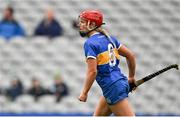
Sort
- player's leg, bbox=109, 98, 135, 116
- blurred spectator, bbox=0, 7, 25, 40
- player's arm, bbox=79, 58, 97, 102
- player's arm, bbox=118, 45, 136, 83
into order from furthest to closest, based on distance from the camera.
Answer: blurred spectator, bbox=0, 7, 25, 40, player's arm, bbox=118, 45, 136, 83, player's leg, bbox=109, 98, 135, 116, player's arm, bbox=79, 58, 97, 102

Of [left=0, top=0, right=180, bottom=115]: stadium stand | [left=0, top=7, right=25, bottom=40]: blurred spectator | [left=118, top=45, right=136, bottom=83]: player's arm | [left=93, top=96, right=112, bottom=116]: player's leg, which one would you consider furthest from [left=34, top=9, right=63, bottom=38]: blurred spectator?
[left=93, top=96, right=112, bottom=116]: player's leg

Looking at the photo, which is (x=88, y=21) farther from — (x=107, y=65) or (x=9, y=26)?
(x=9, y=26)

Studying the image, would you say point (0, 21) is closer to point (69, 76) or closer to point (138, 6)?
point (69, 76)

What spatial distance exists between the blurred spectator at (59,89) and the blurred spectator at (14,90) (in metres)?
0.58

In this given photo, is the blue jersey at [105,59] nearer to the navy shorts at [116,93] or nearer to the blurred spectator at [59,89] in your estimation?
the navy shorts at [116,93]

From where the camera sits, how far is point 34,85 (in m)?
13.1

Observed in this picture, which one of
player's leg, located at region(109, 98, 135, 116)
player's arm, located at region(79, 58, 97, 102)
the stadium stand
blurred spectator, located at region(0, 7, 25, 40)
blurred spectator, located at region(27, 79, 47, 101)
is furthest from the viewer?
blurred spectator, located at region(0, 7, 25, 40)

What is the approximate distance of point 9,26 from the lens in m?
14.0

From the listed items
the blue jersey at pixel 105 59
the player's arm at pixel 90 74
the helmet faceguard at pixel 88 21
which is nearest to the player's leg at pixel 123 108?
the blue jersey at pixel 105 59

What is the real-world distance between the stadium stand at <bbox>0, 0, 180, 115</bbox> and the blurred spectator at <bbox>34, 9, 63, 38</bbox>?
0.12 metres

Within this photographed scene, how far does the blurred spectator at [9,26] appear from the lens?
13953 mm

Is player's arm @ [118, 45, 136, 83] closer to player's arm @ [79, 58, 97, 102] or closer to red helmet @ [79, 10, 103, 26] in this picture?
red helmet @ [79, 10, 103, 26]

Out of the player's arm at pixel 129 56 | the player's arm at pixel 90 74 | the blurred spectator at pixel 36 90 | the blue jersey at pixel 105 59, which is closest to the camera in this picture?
the player's arm at pixel 90 74

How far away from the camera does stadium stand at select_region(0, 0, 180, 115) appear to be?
13359 millimetres
